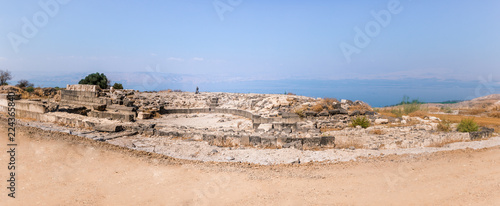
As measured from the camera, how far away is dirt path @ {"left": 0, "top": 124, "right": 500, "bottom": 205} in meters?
4.69

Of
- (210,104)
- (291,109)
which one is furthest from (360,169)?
(210,104)

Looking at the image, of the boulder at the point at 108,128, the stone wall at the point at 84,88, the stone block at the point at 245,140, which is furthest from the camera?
the stone wall at the point at 84,88

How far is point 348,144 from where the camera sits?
845 centimetres

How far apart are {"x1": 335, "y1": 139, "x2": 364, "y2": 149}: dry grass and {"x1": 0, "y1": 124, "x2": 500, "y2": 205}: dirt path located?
1331mm

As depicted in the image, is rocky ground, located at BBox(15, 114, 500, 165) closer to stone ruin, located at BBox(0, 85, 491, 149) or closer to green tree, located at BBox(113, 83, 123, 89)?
stone ruin, located at BBox(0, 85, 491, 149)

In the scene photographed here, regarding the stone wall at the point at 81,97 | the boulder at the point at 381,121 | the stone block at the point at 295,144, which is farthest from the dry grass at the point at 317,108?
the stone wall at the point at 81,97

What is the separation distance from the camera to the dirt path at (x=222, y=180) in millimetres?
4691

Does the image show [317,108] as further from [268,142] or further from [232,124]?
[268,142]

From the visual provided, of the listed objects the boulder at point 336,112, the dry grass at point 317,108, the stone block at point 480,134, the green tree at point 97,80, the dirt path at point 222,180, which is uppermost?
the green tree at point 97,80

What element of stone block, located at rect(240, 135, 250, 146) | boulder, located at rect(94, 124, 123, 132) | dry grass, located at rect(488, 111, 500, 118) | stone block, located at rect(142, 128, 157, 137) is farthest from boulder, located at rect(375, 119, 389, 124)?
boulder, located at rect(94, 124, 123, 132)

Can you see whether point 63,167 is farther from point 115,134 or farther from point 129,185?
point 115,134

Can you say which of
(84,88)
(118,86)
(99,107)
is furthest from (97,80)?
(99,107)

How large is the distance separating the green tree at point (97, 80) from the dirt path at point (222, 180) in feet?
87.4

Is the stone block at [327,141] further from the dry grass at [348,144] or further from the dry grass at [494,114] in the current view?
the dry grass at [494,114]
